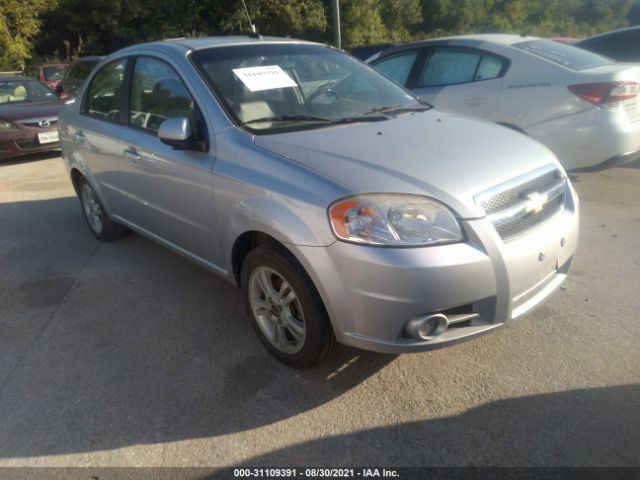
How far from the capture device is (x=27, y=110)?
885 cm

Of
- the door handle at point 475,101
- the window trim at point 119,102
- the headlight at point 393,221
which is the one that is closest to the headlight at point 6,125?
the window trim at point 119,102

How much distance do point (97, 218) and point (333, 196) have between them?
3244mm

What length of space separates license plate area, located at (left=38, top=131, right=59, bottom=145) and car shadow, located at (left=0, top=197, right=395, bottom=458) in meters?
5.14

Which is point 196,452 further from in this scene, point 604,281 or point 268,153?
point 604,281

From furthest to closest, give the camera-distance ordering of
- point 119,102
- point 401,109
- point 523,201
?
point 119,102
point 401,109
point 523,201

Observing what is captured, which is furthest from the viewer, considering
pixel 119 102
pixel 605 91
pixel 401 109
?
pixel 605 91

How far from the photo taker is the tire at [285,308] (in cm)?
245

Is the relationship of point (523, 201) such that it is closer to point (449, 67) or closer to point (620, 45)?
point (449, 67)

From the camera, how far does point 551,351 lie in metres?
2.78

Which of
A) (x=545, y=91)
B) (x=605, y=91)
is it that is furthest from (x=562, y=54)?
(x=605, y=91)

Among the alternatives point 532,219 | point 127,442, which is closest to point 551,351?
point 532,219

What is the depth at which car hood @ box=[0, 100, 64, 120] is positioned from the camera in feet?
28.3

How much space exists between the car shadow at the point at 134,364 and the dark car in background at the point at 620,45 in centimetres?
668

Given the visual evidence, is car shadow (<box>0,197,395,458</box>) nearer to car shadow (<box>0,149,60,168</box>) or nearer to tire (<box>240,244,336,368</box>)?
tire (<box>240,244,336,368</box>)
